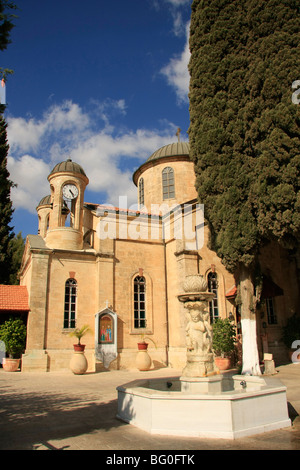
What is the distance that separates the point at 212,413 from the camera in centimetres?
600

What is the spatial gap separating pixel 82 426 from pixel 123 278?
1233 cm

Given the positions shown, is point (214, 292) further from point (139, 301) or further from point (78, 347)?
point (78, 347)

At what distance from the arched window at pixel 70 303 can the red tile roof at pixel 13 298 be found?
196cm

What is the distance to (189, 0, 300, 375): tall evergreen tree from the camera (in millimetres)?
12133

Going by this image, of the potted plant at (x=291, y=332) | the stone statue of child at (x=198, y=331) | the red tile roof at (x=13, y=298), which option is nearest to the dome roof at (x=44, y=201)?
the red tile roof at (x=13, y=298)

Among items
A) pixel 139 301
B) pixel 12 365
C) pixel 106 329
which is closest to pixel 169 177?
pixel 139 301

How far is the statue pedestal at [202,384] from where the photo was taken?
24.8ft

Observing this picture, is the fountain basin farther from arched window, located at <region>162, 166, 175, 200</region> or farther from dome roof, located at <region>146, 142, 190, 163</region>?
dome roof, located at <region>146, 142, 190, 163</region>

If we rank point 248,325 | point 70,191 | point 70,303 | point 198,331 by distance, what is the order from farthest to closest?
point 70,191, point 70,303, point 248,325, point 198,331

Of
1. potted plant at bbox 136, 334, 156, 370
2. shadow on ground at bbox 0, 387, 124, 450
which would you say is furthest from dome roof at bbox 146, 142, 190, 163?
shadow on ground at bbox 0, 387, 124, 450

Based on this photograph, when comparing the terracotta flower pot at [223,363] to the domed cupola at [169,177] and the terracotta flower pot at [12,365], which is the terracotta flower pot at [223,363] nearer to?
the terracotta flower pot at [12,365]
